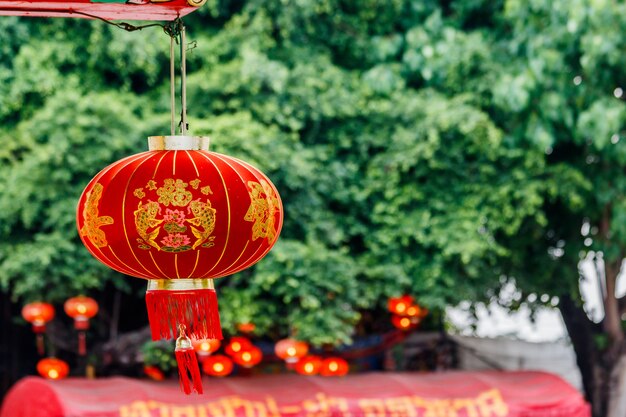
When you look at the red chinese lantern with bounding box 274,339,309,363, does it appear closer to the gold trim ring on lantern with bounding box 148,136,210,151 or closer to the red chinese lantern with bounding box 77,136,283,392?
the red chinese lantern with bounding box 77,136,283,392

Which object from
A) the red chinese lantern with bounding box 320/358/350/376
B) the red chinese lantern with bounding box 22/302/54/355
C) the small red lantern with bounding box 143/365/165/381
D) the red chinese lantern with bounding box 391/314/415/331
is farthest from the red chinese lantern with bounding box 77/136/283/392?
the red chinese lantern with bounding box 320/358/350/376

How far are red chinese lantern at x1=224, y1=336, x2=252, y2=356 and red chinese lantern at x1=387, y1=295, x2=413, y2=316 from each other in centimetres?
124

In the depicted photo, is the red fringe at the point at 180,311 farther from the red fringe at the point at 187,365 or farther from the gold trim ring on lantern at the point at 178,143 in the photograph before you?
the gold trim ring on lantern at the point at 178,143

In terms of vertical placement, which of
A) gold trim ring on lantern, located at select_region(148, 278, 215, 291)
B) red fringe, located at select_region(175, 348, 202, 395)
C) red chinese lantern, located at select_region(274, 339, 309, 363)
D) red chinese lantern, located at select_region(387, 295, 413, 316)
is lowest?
red chinese lantern, located at select_region(274, 339, 309, 363)

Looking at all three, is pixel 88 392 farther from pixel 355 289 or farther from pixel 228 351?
pixel 355 289

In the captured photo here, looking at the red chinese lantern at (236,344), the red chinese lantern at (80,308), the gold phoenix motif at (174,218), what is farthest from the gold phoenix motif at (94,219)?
the red chinese lantern at (236,344)

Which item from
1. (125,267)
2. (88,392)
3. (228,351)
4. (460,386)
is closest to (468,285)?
(460,386)

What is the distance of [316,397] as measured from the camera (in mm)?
11102

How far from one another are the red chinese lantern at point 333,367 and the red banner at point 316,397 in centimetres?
37

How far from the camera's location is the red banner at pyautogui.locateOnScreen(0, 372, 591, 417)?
10.4 meters

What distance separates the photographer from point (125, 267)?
14.3 ft

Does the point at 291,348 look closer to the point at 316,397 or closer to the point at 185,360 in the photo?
the point at 316,397

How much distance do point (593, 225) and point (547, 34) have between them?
2.16 m

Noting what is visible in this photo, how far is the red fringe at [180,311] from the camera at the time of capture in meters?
4.29
